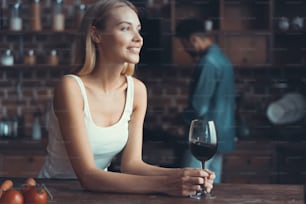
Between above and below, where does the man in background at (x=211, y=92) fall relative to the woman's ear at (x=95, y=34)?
below

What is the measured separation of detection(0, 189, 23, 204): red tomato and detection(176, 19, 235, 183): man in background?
1.27 meters

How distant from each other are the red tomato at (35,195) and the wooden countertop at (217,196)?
0.06 m

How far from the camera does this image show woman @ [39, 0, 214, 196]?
1244mm

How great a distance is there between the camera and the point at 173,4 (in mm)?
2775

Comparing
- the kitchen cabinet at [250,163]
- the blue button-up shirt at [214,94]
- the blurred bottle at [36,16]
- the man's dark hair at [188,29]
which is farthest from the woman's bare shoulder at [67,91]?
the blurred bottle at [36,16]

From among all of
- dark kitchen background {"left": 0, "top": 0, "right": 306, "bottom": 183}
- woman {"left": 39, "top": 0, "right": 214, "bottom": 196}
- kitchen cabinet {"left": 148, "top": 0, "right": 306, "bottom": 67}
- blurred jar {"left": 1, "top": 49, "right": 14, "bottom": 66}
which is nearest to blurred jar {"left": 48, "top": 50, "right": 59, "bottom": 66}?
dark kitchen background {"left": 0, "top": 0, "right": 306, "bottom": 183}

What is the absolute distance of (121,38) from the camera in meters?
1.34

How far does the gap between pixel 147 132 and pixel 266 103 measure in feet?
1.83

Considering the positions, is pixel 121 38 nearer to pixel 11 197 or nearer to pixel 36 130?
pixel 11 197

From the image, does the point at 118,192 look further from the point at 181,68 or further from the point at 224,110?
the point at 181,68

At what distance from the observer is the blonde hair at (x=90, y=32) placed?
137cm

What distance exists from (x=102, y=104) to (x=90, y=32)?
5.9 inches

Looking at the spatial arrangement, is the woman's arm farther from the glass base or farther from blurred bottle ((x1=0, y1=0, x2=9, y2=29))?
blurred bottle ((x1=0, y1=0, x2=9, y2=29))

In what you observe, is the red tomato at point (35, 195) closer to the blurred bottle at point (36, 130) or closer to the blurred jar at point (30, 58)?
the blurred bottle at point (36, 130)
